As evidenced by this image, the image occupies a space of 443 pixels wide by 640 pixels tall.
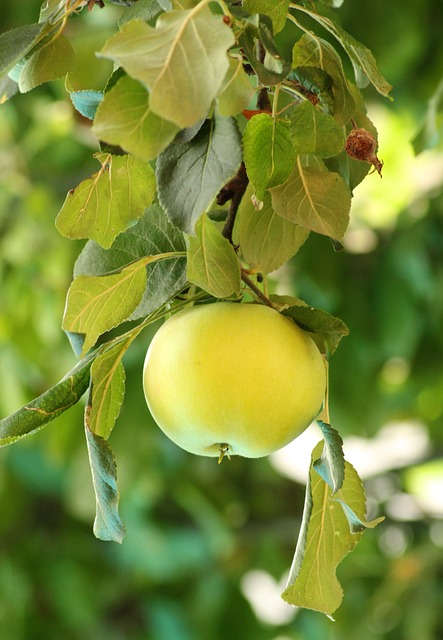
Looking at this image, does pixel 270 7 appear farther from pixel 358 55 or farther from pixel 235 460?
pixel 235 460

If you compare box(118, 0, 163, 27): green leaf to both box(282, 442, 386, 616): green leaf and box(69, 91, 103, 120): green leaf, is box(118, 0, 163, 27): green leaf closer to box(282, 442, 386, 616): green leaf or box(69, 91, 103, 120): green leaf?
box(69, 91, 103, 120): green leaf

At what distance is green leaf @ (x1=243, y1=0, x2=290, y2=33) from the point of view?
401 millimetres

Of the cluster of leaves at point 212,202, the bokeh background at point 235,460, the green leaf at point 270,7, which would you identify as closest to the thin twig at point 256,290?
the cluster of leaves at point 212,202

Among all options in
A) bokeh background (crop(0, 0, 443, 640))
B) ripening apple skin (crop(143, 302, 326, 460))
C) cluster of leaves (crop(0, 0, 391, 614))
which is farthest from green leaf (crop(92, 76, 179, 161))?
bokeh background (crop(0, 0, 443, 640))

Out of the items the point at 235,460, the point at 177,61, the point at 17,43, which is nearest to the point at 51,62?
the point at 17,43

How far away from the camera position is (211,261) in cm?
39

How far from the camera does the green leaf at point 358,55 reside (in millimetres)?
404

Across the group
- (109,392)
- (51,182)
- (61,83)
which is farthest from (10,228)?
(109,392)

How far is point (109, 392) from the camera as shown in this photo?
16.4 inches

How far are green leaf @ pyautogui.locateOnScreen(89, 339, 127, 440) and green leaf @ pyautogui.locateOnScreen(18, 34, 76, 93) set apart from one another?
0.12 metres

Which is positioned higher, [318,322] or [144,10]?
[144,10]

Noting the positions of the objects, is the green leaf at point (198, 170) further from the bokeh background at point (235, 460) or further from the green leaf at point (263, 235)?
the bokeh background at point (235, 460)

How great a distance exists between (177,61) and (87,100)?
0.33 ft

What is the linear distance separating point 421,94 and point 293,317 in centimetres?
118
